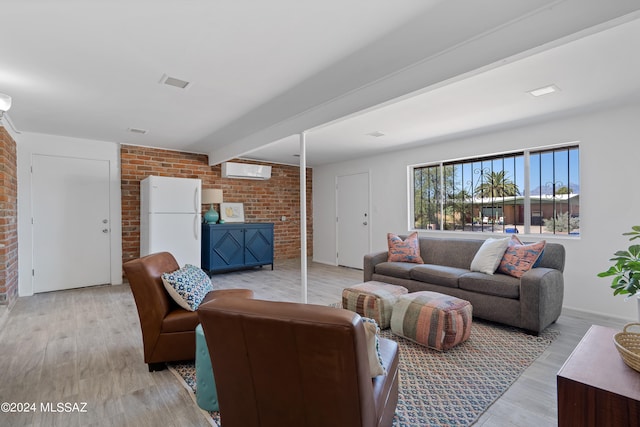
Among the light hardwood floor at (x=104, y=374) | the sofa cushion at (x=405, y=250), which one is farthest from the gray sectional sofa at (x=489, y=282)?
Result: the light hardwood floor at (x=104, y=374)

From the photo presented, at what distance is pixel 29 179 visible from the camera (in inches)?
163

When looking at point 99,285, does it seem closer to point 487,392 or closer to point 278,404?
point 278,404

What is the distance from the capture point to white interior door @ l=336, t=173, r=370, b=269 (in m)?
5.86

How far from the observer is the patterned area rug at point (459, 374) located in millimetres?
1698

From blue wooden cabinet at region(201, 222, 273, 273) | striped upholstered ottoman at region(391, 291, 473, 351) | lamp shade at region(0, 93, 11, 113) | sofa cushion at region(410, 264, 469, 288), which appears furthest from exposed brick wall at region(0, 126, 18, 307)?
sofa cushion at region(410, 264, 469, 288)

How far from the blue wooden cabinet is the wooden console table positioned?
4.83 meters

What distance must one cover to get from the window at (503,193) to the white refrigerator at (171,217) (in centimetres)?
362

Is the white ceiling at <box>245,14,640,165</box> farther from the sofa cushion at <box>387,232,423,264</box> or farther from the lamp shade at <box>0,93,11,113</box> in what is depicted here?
the lamp shade at <box>0,93,11,113</box>

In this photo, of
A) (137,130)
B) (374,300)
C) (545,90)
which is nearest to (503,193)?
(545,90)

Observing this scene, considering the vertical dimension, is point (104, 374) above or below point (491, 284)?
below

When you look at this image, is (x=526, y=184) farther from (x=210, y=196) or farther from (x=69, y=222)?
(x=69, y=222)

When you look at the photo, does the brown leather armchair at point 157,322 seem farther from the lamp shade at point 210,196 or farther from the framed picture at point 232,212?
the framed picture at point 232,212

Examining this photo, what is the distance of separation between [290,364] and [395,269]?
297cm

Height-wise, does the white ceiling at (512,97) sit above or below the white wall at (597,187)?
above
